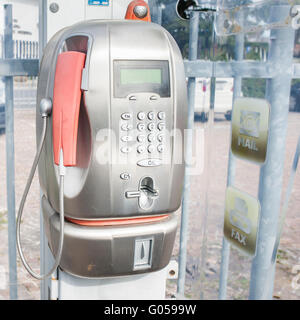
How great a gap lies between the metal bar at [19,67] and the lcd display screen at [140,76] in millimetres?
404

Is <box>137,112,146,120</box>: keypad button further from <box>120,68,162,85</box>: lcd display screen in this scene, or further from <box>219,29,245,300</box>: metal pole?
<box>219,29,245,300</box>: metal pole

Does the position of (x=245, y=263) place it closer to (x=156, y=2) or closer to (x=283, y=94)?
(x=283, y=94)

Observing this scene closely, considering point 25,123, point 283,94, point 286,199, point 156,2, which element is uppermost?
point 156,2

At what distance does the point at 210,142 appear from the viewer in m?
1.42

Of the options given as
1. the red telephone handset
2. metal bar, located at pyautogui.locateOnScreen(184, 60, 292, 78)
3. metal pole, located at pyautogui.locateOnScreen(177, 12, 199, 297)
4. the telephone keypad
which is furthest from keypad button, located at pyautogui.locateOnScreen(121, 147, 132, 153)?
metal bar, located at pyautogui.locateOnScreen(184, 60, 292, 78)

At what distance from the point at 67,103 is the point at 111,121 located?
0.10m

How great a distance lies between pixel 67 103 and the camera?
3.43 ft

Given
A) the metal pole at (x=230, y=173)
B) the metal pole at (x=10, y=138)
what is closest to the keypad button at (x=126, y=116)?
the metal pole at (x=230, y=173)

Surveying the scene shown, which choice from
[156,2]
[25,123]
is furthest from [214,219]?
[25,123]

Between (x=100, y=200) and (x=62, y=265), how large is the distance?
0.23 metres

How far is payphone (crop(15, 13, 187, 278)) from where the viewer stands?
3.43 ft

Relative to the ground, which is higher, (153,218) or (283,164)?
(283,164)
